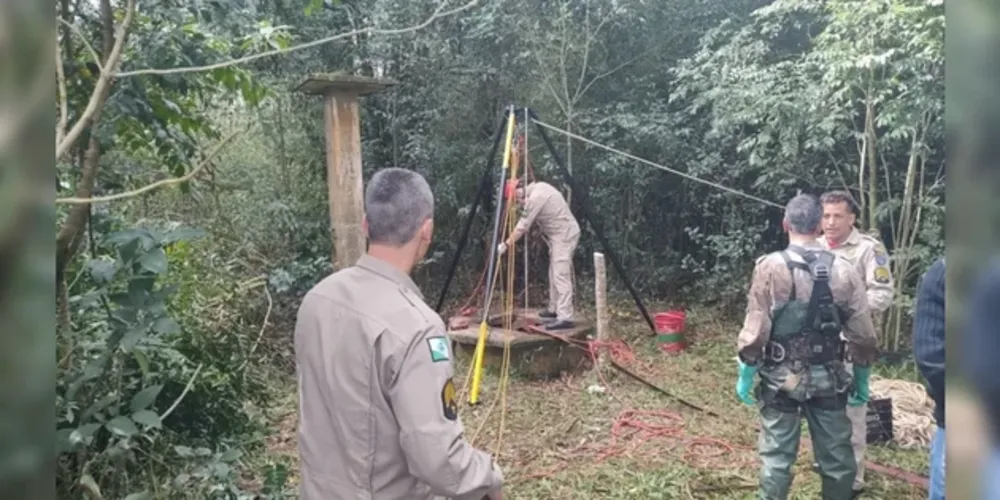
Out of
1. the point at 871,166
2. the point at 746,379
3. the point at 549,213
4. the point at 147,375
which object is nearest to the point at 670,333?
the point at 549,213

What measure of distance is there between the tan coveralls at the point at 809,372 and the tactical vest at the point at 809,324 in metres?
0.02

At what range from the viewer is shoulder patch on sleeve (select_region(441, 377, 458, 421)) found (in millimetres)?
1499

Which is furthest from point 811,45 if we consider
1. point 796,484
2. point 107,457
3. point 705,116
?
point 107,457

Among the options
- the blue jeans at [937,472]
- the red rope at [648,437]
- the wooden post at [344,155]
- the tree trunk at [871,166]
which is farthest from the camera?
the tree trunk at [871,166]

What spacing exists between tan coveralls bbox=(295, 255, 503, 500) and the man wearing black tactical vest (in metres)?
1.68

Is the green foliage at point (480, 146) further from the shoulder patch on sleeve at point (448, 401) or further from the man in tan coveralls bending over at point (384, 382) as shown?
the shoulder patch on sleeve at point (448, 401)

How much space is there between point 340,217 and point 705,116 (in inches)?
212

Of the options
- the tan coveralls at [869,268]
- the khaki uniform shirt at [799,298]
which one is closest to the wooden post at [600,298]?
the tan coveralls at [869,268]

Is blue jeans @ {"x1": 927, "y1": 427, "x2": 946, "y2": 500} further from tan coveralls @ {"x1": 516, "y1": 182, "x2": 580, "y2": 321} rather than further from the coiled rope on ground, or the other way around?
tan coveralls @ {"x1": 516, "y1": 182, "x2": 580, "y2": 321}

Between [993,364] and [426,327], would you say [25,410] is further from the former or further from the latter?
[426,327]

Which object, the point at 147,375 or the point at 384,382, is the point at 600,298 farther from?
the point at 384,382

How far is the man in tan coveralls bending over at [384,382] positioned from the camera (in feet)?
4.82

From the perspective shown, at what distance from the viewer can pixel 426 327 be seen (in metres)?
1.52

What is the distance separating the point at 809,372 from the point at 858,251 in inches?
43.2
